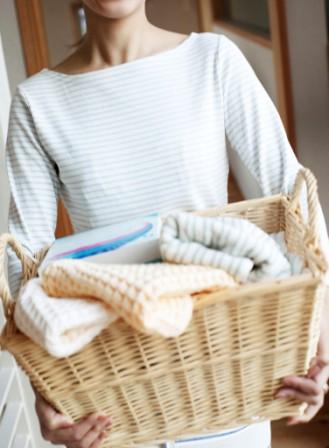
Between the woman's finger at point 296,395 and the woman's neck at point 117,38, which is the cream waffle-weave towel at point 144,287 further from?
the woman's neck at point 117,38

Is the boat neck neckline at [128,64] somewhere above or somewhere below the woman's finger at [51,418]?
above

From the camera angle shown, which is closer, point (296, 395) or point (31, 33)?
point (296, 395)

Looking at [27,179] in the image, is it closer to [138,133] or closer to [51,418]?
[138,133]

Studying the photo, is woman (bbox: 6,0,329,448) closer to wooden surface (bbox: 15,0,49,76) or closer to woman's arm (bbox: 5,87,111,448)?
woman's arm (bbox: 5,87,111,448)

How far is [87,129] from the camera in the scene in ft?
3.29

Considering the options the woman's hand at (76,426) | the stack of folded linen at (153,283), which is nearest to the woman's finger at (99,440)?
the woman's hand at (76,426)

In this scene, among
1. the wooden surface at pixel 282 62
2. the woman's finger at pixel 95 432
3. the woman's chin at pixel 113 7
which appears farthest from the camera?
the wooden surface at pixel 282 62

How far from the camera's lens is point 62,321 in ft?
2.19

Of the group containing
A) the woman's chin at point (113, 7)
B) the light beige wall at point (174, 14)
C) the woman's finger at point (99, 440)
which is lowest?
the light beige wall at point (174, 14)

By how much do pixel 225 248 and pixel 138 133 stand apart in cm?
31

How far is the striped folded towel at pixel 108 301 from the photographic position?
66cm

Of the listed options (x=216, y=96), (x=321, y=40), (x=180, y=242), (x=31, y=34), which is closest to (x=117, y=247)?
(x=180, y=242)

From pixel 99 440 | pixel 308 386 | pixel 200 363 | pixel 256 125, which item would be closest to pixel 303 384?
pixel 308 386

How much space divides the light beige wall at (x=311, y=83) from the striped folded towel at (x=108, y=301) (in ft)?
5.64
